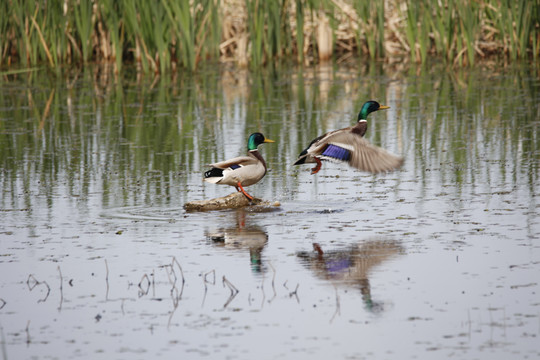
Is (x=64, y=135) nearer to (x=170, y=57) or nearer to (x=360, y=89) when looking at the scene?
(x=360, y=89)

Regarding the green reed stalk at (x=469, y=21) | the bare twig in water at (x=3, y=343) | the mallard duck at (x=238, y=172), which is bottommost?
the bare twig in water at (x=3, y=343)

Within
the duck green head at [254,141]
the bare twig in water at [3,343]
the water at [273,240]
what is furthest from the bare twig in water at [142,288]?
the duck green head at [254,141]

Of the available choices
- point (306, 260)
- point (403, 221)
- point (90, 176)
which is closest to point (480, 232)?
point (403, 221)

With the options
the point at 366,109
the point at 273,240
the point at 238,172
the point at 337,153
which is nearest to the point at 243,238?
the point at 273,240

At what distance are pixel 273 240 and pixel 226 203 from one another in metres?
1.35

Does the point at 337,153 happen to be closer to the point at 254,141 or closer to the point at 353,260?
the point at 254,141

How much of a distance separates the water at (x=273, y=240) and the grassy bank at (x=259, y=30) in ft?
10.7

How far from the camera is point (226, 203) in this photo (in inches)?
332

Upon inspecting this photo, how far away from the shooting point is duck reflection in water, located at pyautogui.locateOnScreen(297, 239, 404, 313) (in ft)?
19.6

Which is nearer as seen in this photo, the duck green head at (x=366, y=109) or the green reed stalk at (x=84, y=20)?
the duck green head at (x=366, y=109)

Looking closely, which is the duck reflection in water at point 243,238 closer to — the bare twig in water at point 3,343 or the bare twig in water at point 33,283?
the bare twig in water at point 33,283

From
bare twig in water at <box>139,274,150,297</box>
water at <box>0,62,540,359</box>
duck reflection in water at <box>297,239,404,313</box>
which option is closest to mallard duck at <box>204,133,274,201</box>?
water at <box>0,62,540,359</box>

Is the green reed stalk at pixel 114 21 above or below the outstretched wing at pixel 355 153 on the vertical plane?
above

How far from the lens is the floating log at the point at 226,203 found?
8.30 meters
